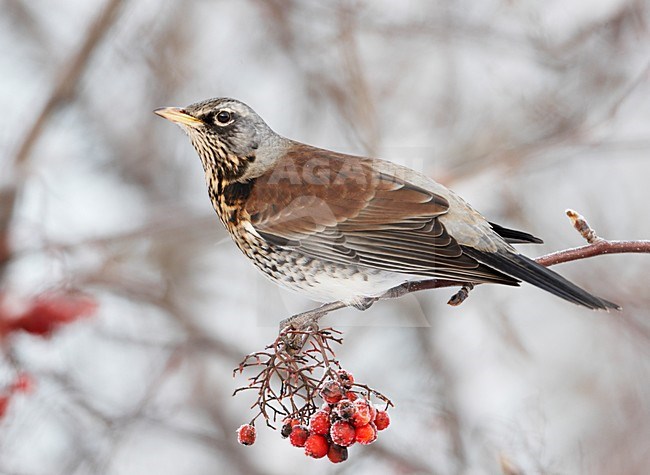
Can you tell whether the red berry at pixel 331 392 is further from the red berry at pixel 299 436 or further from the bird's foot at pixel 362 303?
the bird's foot at pixel 362 303

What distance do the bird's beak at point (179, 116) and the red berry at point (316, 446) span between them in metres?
1.44

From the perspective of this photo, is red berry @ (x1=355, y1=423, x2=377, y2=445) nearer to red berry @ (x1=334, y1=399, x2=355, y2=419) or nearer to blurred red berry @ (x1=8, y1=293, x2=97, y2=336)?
red berry @ (x1=334, y1=399, x2=355, y2=419)

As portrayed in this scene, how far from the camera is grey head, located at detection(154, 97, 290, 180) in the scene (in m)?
3.44

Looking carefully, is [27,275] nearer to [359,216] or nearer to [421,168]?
[421,168]

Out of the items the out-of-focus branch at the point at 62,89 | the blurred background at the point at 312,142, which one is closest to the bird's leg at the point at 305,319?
the blurred background at the point at 312,142

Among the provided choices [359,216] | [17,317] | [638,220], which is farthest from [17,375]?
[638,220]

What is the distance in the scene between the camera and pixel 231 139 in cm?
355

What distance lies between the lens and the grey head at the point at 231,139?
11.3ft

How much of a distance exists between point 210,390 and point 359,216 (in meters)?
3.98

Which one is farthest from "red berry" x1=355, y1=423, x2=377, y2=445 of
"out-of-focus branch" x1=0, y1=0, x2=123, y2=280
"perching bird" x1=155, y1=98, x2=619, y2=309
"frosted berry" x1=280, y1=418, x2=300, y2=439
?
"out-of-focus branch" x1=0, y1=0, x2=123, y2=280

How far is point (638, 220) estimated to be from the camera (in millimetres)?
7375

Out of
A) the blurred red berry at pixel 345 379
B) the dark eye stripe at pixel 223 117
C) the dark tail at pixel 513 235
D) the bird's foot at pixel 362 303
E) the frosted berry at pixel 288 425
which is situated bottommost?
the frosted berry at pixel 288 425

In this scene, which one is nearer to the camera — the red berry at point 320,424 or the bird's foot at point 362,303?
the red berry at point 320,424

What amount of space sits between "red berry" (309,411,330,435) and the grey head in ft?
4.74
